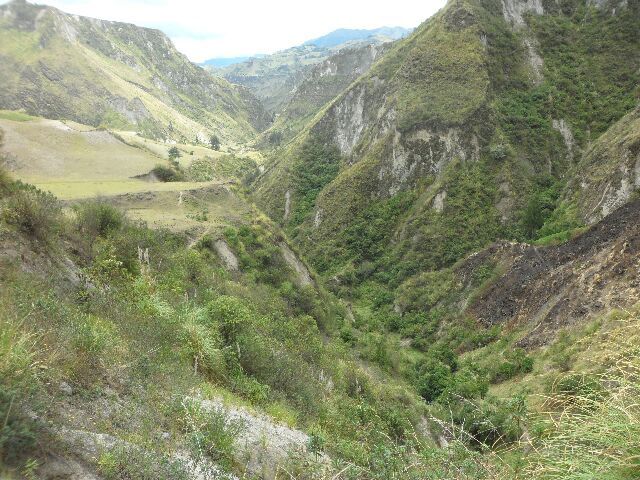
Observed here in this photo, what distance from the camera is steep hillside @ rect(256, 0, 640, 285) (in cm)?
5088

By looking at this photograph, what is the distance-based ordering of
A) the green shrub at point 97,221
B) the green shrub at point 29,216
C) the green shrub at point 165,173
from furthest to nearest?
1. the green shrub at point 165,173
2. the green shrub at point 97,221
3. the green shrub at point 29,216

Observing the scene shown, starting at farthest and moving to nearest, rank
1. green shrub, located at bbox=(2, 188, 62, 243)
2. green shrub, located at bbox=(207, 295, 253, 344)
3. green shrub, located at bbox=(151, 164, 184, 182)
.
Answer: green shrub, located at bbox=(151, 164, 184, 182) → green shrub, located at bbox=(207, 295, 253, 344) → green shrub, located at bbox=(2, 188, 62, 243)

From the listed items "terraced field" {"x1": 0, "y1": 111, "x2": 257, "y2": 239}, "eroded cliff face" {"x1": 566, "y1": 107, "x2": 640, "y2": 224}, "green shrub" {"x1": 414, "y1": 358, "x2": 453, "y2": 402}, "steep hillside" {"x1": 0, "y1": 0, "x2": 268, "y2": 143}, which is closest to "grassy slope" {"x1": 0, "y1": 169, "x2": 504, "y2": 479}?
"green shrub" {"x1": 414, "y1": 358, "x2": 453, "y2": 402}

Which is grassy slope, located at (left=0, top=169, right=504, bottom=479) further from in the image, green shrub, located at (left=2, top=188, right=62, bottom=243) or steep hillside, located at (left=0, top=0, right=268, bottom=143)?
steep hillside, located at (left=0, top=0, right=268, bottom=143)

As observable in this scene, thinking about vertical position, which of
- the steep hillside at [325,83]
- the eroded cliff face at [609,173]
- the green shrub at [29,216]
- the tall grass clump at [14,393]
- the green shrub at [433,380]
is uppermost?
the steep hillside at [325,83]

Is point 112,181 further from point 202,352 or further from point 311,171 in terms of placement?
point 311,171

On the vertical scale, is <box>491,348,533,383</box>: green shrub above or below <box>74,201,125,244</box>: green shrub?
below

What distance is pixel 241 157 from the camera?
126250mm

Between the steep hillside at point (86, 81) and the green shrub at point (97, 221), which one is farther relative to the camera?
the steep hillside at point (86, 81)

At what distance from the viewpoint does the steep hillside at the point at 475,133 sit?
50875 mm

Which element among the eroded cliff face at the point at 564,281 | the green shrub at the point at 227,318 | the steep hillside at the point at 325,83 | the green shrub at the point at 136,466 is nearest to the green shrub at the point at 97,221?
the green shrub at the point at 227,318

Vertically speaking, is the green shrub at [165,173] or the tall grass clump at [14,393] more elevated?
the tall grass clump at [14,393]

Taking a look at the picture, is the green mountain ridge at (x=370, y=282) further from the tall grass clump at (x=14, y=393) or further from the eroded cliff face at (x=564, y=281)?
the eroded cliff face at (x=564, y=281)

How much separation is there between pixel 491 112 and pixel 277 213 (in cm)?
3764
